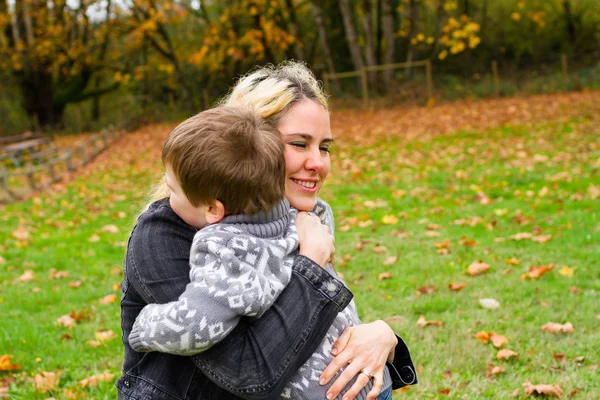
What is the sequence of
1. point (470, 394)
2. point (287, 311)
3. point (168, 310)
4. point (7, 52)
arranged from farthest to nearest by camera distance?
point (7, 52), point (470, 394), point (287, 311), point (168, 310)

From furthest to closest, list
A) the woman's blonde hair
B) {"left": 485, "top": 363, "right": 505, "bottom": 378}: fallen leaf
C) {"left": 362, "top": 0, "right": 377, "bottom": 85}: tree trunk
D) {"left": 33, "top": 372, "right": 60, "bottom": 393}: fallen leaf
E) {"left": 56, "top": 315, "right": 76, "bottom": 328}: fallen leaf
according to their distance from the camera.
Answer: {"left": 362, "top": 0, "right": 377, "bottom": 85}: tree trunk < {"left": 56, "top": 315, "right": 76, "bottom": 328}: fallen leaf < {"left": 33, "top": 372, "right": 60, "bottom": 393}: fallen leaf < {"left": 485, "top": 363, "right": 505, "bottom": 378}: fallen leaf < the woman's blonde hair

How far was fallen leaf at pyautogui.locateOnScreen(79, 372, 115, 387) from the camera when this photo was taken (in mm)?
3921

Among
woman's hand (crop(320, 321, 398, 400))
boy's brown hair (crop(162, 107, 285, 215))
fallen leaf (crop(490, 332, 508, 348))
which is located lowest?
fallen leaf (crop(490, 332, 508, 348))

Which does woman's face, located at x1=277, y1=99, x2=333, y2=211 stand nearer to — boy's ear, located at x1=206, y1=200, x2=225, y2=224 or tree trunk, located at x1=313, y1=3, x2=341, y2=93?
boy's ear, located at x1=206, y1=200, x2=225, y2=224

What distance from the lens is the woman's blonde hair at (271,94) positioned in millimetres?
2254

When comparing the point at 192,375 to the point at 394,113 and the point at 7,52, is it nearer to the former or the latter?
the point at 394,113

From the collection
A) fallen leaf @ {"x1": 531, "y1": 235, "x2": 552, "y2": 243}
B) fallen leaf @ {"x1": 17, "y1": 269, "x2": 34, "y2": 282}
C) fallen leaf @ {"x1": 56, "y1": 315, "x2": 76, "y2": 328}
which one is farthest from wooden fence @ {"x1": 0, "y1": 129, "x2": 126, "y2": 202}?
fallen leaf @ {"x1": 531, "y1": 235, "x2": 552, "y2": 243}

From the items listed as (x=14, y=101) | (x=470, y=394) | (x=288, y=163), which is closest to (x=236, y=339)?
(x=288, y=163)

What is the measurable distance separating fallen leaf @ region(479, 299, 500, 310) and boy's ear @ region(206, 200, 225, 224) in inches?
140

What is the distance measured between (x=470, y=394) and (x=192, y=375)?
2.17 m

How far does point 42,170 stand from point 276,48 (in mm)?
13231

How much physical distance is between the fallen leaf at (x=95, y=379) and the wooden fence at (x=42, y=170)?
980cm

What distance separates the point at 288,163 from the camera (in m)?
2.29

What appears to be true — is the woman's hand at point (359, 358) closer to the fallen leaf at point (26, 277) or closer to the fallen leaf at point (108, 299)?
the fallen leaf at point (108, 299)
